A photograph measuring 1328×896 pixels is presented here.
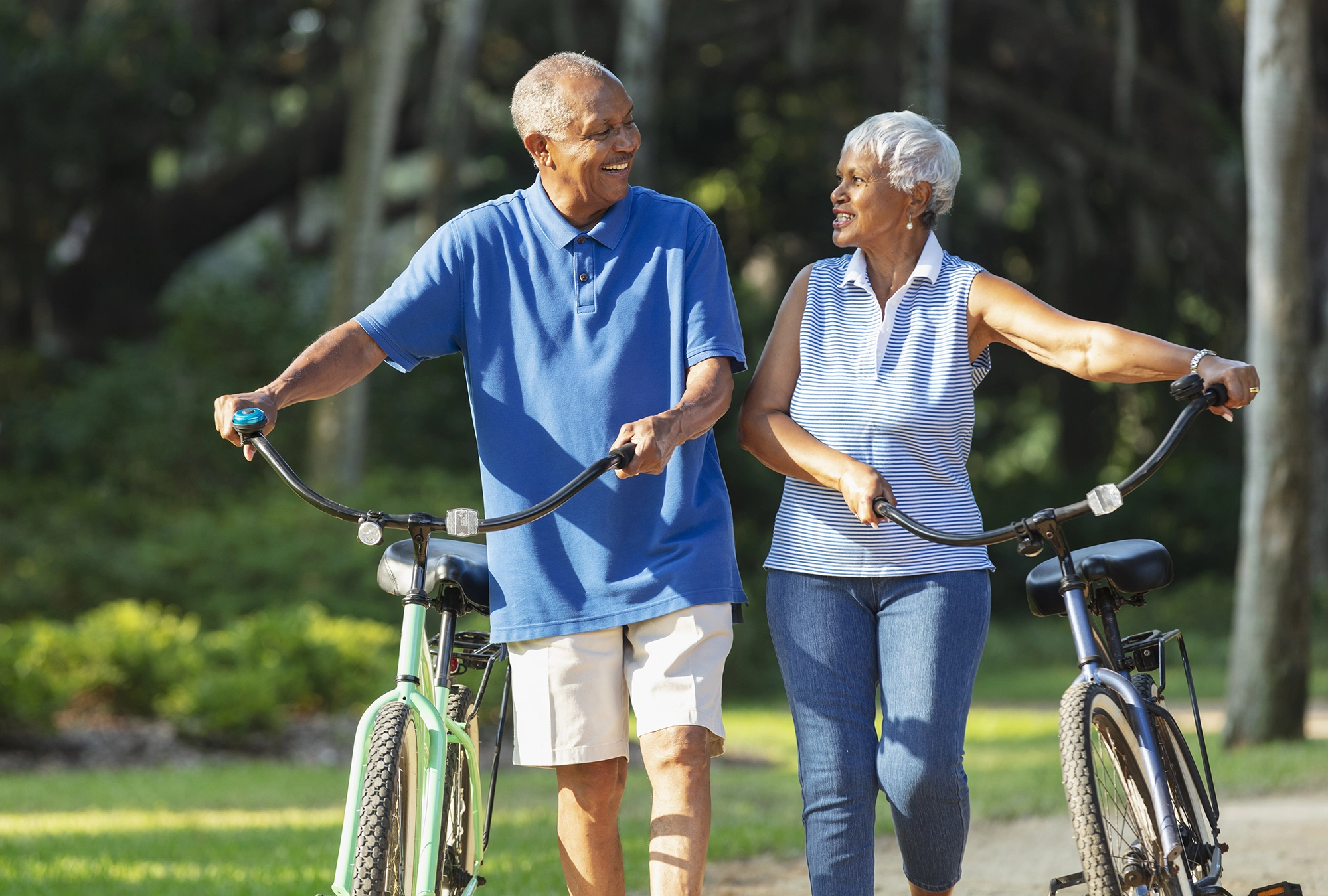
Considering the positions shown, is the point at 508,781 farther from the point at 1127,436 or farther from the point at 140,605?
the point at 1127,436

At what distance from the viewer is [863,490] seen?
3.08 meters

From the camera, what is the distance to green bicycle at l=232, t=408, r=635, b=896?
8.91 feet

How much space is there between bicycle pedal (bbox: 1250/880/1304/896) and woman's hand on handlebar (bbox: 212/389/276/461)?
214 cm

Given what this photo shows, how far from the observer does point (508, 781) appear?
871 centimetres

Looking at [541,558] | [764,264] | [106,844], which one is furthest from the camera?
[764,264]

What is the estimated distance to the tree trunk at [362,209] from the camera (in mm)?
13203

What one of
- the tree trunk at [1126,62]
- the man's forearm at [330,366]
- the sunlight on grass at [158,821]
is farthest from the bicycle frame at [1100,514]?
the tree trunk at [1126,62]

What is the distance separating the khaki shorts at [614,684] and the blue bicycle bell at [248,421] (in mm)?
771

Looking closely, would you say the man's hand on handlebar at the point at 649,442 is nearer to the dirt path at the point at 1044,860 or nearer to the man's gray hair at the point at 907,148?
the man's gray hair at the point at 907,148

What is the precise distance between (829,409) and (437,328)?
0.89 meters

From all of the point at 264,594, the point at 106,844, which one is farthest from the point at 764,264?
the point at 106,844

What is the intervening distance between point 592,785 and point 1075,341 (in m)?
1.42

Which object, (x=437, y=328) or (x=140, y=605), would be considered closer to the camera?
(x=437, y=328)

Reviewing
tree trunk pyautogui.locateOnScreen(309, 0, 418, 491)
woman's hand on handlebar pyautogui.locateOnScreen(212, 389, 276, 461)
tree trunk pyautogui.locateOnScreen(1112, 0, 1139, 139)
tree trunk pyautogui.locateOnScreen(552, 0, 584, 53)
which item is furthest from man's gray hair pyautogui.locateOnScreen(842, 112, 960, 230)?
tree trunk pyautogui.locateOnScreen(552, 0, 584, 53)
